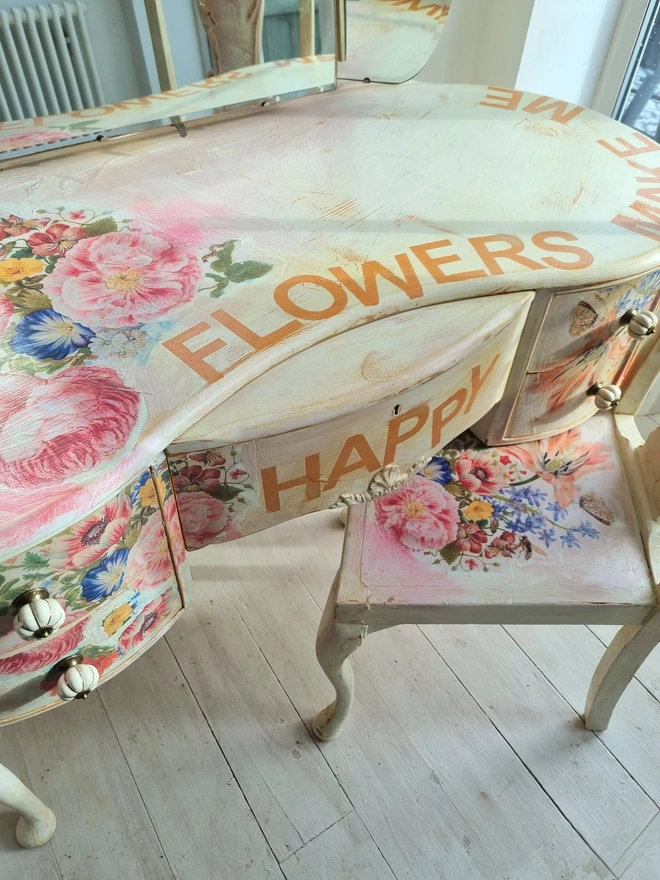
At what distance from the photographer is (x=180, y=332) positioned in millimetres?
679

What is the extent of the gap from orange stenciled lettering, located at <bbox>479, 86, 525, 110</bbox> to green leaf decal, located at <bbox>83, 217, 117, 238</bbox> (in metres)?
0.64

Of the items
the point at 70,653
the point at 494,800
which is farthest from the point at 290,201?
the point at 494,800

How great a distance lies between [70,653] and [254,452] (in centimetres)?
29

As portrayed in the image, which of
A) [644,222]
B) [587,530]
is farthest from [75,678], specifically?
[644,222]

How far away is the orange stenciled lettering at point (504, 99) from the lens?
1075 mm

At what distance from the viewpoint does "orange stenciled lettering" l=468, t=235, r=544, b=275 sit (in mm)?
765

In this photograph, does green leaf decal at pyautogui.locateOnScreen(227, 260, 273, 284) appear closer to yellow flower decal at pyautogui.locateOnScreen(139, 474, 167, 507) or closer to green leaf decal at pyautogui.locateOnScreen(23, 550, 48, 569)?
yellow flower decal at pyautogui.locateOnScreen(139, 474, 167, 507)

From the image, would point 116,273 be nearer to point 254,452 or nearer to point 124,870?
point 254,452

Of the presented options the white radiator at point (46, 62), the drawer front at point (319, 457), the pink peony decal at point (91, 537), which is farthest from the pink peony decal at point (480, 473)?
the white radiator at point (46, 62)

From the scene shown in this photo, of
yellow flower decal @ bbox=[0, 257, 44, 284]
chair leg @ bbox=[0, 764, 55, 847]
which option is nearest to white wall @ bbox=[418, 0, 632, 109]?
yellow flower decal @ bbox=[0, 257, 44, 284]

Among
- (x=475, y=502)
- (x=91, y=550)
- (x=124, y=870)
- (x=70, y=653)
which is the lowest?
(x=124, y=870)

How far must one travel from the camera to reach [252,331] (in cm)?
68

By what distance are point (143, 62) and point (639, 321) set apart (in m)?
0.72

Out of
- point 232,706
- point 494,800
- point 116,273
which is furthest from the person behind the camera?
point 232,706
